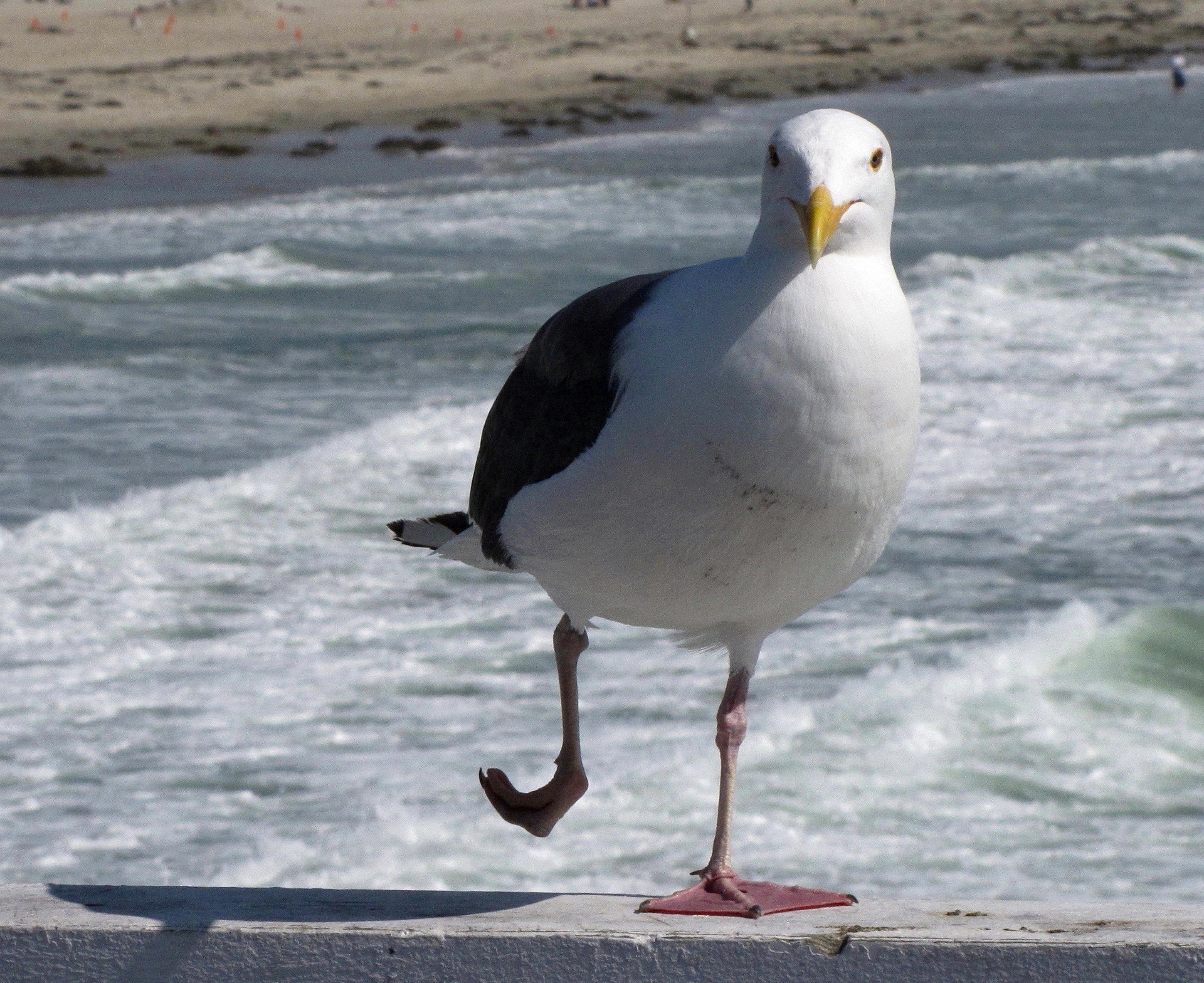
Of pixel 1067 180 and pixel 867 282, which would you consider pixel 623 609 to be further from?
pixel 1067 180

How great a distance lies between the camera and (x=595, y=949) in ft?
9.77

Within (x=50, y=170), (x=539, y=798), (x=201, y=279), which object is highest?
(x=539, y=798)

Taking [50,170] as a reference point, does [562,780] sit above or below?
above

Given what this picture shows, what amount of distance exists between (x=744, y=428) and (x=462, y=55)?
5000 cm

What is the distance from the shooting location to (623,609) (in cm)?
352

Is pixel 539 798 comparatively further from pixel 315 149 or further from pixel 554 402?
pixel 315 149

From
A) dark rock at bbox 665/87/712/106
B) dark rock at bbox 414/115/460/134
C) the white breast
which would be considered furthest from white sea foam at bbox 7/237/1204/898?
dark rock at bbox 665/87/712/106

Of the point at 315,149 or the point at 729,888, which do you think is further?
the point at 315,149

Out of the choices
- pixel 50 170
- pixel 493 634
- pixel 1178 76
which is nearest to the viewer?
pixel 493 634

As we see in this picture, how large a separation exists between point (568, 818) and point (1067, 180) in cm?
2198

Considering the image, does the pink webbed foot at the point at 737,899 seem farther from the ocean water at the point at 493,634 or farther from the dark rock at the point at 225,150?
the dark rock at the point at 225,150

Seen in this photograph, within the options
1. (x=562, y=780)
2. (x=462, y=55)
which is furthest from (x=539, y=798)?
(x=462, y=55)

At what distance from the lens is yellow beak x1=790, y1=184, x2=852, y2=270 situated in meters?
2.92

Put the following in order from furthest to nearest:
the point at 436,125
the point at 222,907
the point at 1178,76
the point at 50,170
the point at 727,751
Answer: the point at 1178,76, the point at 436,125, the point at 50,170, the point at 727,751, the point at 222,907
